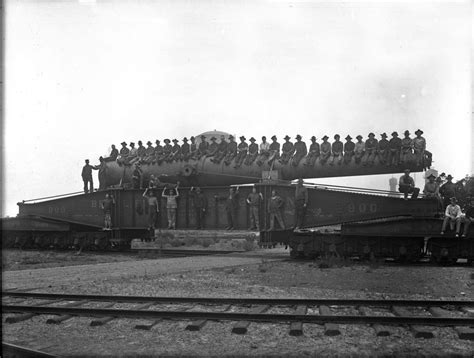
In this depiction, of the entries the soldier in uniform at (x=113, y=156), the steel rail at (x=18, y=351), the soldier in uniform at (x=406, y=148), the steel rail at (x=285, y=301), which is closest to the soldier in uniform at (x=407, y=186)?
the soldier in uniform at (x=406, y=148)

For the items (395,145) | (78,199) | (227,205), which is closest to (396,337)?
(395,145)

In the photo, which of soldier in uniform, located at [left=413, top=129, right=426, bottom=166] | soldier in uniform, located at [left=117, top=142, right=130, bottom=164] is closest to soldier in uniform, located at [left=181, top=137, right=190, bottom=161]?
soldier in uniform, located at [left=117, top=142, right=130, bottom=164]

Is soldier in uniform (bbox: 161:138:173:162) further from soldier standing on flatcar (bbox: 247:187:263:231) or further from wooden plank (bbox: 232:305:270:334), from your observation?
wooden plank (bbox: 232:305:270:334)

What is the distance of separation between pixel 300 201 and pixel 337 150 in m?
1.91

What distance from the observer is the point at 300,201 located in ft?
46.4

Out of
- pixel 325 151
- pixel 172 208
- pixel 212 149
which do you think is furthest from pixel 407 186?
pixel 172 208

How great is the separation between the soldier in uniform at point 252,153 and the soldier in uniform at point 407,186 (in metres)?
4.72

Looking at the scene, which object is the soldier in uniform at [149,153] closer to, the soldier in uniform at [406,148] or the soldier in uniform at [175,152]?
the soldier in uniform at [175,152]

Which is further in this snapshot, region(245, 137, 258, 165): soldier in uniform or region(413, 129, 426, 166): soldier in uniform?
region(245, 137, 258, 165): soldier in uniform

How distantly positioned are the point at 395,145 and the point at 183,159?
281 inches

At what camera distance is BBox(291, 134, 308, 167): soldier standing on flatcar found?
1473cm

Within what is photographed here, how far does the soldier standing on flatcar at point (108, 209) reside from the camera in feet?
56.7

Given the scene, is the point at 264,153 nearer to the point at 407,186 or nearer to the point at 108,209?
the point at 407,186

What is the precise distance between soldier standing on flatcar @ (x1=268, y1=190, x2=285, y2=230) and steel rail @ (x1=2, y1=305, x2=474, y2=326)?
8526 millimetres
